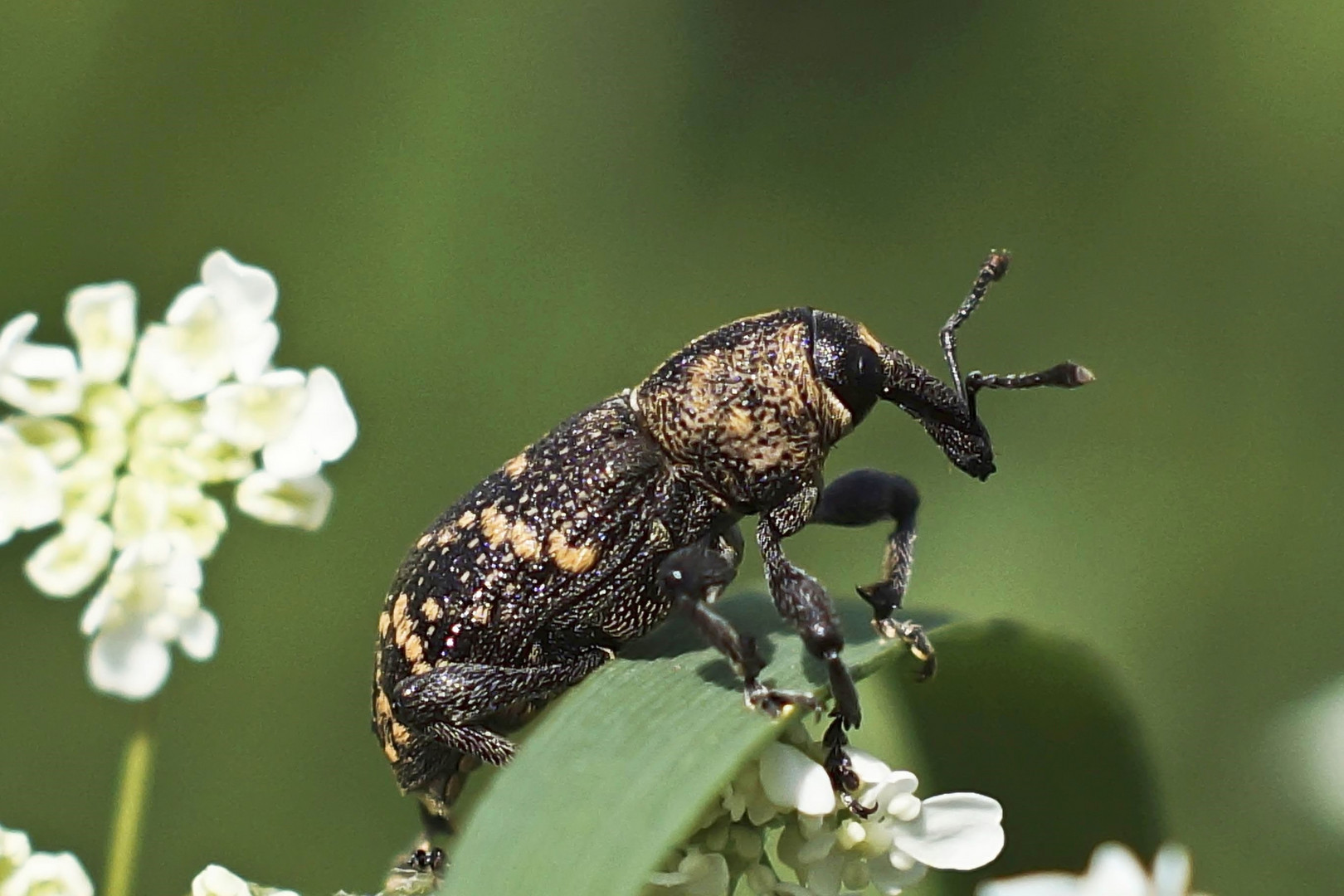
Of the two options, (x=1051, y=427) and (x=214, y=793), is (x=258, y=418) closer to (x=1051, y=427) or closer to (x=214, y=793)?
(x=214, y=793)

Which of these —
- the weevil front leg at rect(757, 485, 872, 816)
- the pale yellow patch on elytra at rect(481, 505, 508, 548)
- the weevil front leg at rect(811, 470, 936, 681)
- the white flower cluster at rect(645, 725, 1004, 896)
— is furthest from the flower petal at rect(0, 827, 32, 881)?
the weevil front leg at rect(811, 470, 936, 681)

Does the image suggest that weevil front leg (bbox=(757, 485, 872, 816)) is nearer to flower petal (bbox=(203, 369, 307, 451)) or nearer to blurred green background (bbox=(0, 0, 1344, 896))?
flower petal (bbox=(203, 369, 307, 451))

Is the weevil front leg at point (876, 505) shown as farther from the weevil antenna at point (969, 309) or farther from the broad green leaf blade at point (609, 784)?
the broad green leaf blade at point (609, 784)

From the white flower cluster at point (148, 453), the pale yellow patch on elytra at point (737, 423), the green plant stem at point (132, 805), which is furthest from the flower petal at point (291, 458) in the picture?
the pale yellow patch on elytra at point (737, 423)

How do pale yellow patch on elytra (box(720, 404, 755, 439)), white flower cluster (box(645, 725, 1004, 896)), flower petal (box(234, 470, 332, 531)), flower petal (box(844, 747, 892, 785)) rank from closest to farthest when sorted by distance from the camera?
1. flower petal (box(234, 470, 332, 531))
2. white flower cluster (box(645, 725, 1004, 896))
3. flower petal (box(844, 747, 892, 785))
4. pale yellow patch on elytra (box(720, 404, 755, 439))

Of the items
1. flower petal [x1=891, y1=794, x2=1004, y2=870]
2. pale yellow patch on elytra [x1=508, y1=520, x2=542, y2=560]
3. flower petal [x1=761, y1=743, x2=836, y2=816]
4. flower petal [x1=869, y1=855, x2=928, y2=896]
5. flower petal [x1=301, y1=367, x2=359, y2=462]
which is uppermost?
flower petal [x1=301, y1=367, x2=359, y2=462]

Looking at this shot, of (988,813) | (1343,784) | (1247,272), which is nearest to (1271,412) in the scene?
(1247,272)

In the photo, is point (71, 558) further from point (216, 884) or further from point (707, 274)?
point (707, 274)
